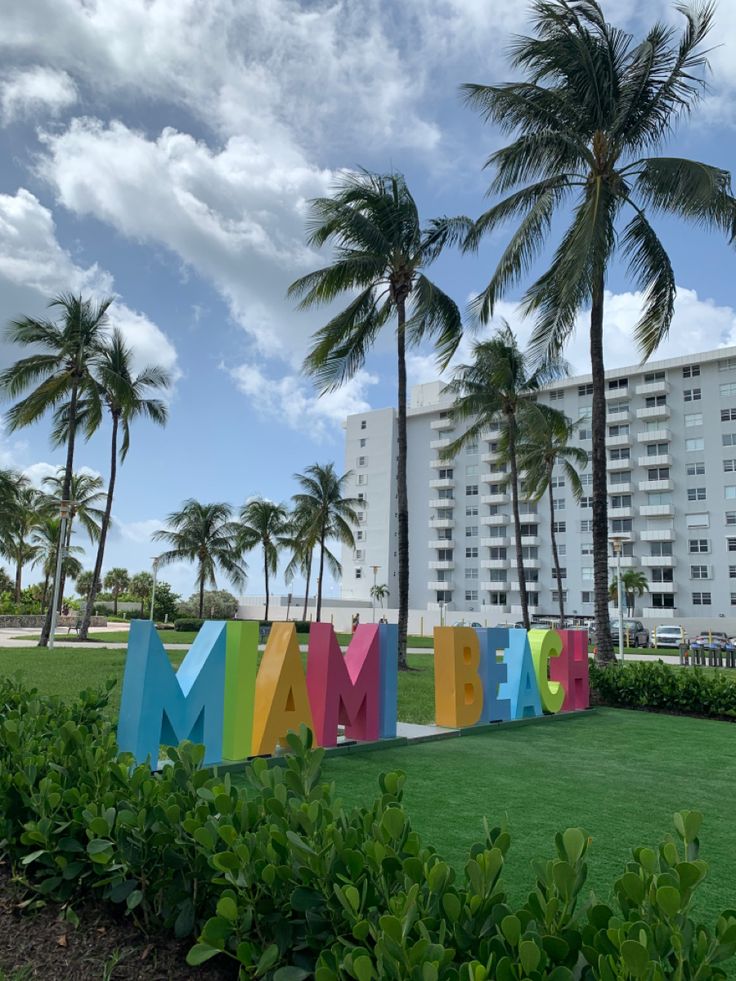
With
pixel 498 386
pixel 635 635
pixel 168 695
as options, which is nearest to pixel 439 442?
pixel 635 635

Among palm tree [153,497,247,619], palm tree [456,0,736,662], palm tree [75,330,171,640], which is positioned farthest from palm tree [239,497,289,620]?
palm tree [456,0,736,662]

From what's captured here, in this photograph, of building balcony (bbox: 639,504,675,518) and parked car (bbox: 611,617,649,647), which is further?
building balcony (bbox: 639,504,675,518)

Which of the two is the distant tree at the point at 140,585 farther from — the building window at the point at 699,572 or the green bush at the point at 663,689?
the green bush at the point at 663,689

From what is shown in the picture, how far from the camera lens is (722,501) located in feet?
196

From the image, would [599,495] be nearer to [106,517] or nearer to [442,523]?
[106,517]

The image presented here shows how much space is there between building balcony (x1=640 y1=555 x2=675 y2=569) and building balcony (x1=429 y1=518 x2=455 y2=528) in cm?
2015

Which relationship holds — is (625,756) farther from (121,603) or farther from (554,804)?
(121,603)

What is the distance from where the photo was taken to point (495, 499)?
238 feet

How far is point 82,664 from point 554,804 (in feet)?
50.0

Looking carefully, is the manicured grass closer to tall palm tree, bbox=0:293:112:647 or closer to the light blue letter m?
the light blue letter m

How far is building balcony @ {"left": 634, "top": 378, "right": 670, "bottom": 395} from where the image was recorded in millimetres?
63312

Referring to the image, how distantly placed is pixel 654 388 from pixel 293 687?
62.8 meters

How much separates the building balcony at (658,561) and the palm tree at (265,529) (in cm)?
3192

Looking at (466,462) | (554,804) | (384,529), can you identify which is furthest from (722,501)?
(554,804)
